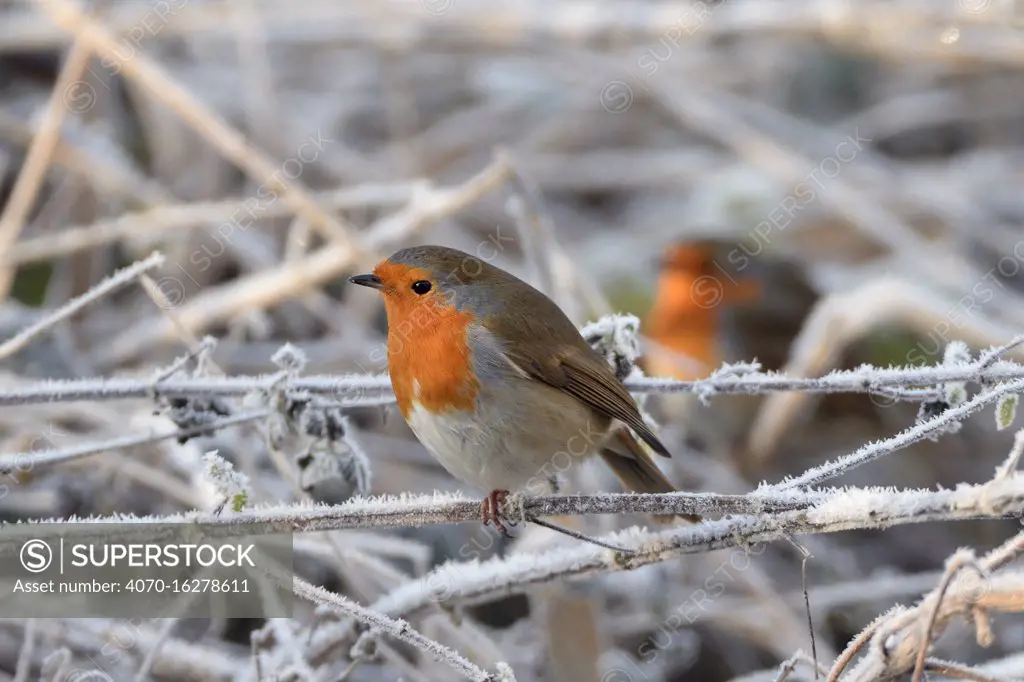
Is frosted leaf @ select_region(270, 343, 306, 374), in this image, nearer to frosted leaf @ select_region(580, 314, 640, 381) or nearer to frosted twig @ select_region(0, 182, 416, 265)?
frosted leaf @ select_region(580, 314, 640, 381)

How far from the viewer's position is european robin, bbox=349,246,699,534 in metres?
2.35

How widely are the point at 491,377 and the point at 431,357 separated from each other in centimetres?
14

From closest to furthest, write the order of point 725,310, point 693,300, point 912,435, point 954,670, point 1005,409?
point 954,670 → point 912,435 → point 1005,409 → point 693,300 → point 725,310

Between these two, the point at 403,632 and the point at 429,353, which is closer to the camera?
the point at 403,632

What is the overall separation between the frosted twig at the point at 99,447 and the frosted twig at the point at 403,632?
0.50 metres

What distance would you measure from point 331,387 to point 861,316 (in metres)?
2.23

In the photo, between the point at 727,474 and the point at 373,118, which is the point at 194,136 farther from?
the point at 727,474

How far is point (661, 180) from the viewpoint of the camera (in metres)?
5.39

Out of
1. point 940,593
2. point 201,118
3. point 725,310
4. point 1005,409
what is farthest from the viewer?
point 725,310

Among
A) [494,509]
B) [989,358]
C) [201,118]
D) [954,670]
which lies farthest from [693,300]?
[954,670]

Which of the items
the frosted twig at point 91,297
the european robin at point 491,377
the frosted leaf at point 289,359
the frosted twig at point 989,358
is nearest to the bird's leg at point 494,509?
the european robin at point 491,377

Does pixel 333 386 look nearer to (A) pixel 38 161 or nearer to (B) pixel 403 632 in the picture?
(B) pixel 403 632

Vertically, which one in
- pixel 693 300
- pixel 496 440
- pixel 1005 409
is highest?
pixel 693 300

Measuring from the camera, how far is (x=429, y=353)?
2402mm
